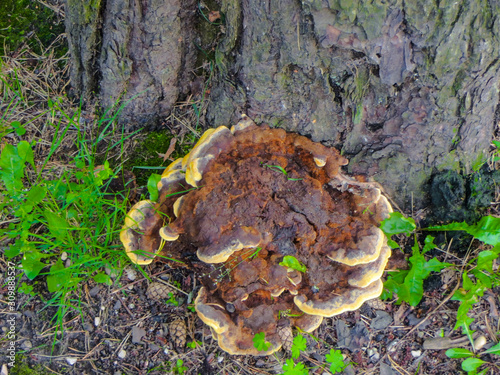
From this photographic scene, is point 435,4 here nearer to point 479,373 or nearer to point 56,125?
point 479,373

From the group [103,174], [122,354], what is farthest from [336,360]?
[103,174]

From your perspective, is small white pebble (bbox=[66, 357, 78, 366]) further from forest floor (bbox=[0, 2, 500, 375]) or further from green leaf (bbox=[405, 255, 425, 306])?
green leaf (bbox=[405, 255, 425, 306])

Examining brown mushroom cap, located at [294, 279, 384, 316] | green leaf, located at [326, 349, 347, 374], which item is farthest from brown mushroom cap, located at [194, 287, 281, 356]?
green leaf, located at [326, 349, 347, 374]

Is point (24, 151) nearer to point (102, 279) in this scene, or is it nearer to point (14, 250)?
point (14, 250)

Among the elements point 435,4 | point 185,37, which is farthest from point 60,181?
point 435,4

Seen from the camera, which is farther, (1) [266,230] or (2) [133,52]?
(2) [133,52]

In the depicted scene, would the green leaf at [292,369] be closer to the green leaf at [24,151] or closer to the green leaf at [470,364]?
the green leaf at [470,364]
